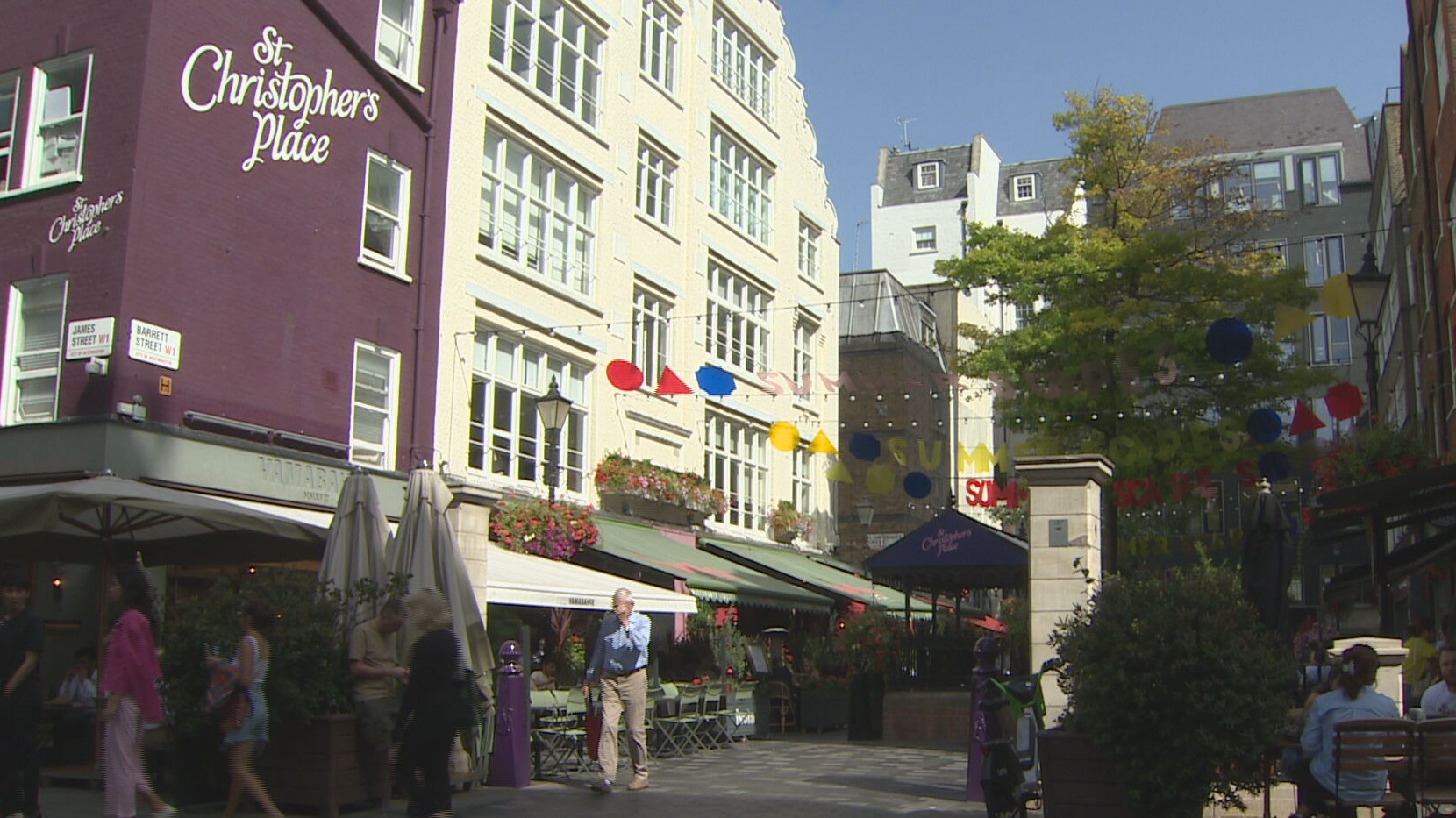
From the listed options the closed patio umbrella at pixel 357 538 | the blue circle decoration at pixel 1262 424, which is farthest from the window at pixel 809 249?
the closed patio umbrella at pixel 357 538

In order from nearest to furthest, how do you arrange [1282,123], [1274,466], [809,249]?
[1274,466]
[809,249]
[1282,123]

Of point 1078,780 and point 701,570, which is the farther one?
point 701,570

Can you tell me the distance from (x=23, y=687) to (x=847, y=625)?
1337 cm

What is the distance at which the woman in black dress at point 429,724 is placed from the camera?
29.7ft

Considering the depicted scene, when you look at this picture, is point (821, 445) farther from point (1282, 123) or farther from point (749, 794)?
point (1282, 123)

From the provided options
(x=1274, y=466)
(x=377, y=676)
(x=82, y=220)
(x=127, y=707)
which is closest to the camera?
(x=127, y=707)

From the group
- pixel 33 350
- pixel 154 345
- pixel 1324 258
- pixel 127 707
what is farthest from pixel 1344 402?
pixel 1324 258

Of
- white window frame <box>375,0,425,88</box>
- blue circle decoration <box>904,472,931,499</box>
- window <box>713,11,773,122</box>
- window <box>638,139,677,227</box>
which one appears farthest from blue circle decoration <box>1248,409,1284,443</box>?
window <box>713,11,773,122</box>

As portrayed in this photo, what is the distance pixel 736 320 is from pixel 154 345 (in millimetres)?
15884

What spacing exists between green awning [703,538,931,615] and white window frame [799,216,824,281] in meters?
7.28

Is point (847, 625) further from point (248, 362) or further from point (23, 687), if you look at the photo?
point (23, 687)

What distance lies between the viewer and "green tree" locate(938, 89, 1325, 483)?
22.8 metres

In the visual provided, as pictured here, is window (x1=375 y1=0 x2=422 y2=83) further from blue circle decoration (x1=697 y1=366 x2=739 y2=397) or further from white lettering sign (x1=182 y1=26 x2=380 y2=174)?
blue circle decoration (x1=697 y1=366 x2=739 y2=397)

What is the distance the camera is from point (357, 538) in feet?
37.7
